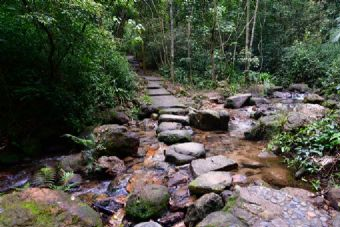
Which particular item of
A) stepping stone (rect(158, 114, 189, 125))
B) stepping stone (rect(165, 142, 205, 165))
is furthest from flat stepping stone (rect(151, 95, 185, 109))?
stepping stone (rect(165, 142, 205, 165))

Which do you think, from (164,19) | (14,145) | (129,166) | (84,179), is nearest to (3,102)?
(14,145)

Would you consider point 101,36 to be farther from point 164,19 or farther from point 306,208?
point 164,19

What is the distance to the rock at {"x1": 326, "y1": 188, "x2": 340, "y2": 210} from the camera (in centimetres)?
319

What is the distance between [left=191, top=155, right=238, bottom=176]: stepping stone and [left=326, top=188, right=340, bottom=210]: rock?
1.46m

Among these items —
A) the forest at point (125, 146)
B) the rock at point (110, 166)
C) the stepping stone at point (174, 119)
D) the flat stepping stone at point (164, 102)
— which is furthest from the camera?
the flat stepping stone at point (164, 102)

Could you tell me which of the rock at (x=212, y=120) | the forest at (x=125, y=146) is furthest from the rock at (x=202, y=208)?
the rock at (x=212, y=120)

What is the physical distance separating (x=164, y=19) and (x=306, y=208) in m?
12.2

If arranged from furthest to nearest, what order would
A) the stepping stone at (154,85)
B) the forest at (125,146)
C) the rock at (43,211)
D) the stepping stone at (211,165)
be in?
the stepping stone at (154,85)
the stepping stone at (211,165)
the forest at (125,146)
the rock at (43,211)

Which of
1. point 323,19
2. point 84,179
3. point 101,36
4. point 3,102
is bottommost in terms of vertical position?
point 84,179

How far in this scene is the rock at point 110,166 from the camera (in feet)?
15.3

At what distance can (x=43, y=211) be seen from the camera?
287cm

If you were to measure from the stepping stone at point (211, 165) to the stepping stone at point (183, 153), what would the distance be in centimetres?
29

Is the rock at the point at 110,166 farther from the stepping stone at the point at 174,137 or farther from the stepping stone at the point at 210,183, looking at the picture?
the stepping stone at the point at 210,183

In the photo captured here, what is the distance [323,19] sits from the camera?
47.0 ft
